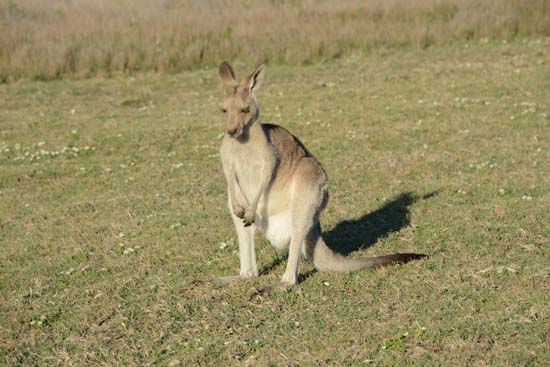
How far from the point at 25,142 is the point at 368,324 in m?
6.15

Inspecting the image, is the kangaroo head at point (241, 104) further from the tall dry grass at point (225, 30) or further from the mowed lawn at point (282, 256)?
the tall dry grass at point (225, 30)

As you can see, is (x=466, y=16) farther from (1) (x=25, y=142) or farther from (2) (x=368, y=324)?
(2) (x=368, y=324)

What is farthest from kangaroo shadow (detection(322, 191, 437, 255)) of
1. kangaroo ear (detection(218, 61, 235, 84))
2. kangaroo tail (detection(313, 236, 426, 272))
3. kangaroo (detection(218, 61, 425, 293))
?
kangaroo ear (detection(218, 61, 235, 84))

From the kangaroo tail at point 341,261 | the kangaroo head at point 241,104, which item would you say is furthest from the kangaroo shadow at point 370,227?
the kangaroo head at point 241,104

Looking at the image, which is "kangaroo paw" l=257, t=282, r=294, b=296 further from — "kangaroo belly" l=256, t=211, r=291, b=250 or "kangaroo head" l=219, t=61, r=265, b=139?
"kangaroo head" l=219, t=61, r=265, b=139

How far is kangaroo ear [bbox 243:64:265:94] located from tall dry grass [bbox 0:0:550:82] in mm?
8799

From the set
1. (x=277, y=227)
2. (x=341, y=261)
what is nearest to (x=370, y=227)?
(x=341, y=261)

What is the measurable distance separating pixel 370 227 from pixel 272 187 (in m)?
1.44

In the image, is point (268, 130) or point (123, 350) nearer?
point (123, 350)

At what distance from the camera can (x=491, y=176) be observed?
6441mm

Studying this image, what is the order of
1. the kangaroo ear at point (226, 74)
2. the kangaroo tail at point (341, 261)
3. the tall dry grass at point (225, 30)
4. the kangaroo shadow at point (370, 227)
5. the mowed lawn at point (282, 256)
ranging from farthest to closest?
the tall dry grass at point (225, 30)
the kangaroo shadow at point (370, 227)
the kangaroo tail at point (341, 261)
the kangaroo ear at point (226, 74)
the mowed lawn at point (282, 256)

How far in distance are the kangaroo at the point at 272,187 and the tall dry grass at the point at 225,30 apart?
8.70m

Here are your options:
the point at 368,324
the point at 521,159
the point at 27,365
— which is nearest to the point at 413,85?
the point at 521,159

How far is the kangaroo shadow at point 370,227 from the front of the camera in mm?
5164
